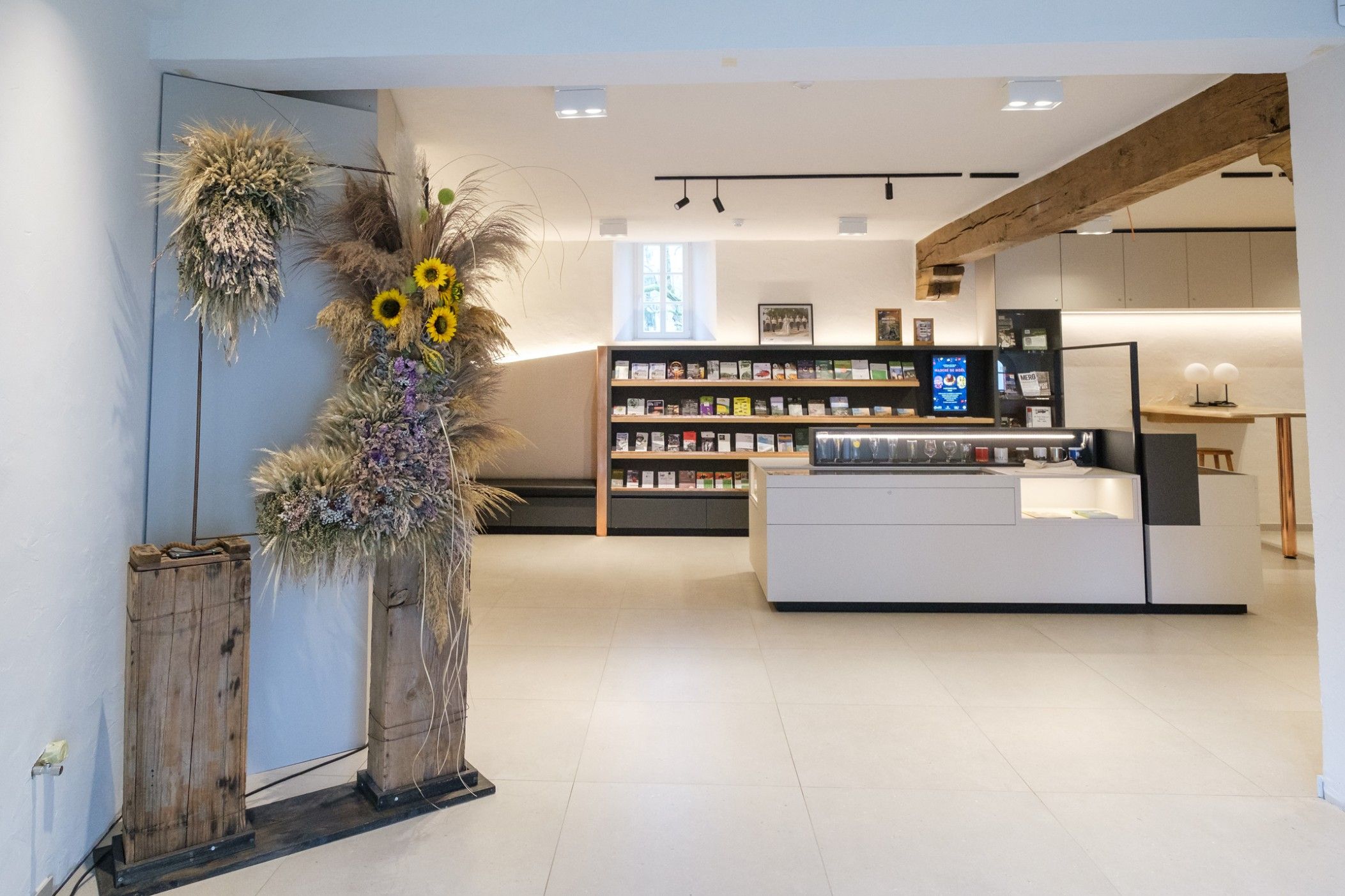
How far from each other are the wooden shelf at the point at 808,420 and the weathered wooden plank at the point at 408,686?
5.10 m

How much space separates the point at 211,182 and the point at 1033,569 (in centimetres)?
448

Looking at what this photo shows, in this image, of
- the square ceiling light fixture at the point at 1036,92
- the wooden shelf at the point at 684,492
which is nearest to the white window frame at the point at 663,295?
the wooden shelf at the point at 684,492

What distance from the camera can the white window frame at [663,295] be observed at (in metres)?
7.94

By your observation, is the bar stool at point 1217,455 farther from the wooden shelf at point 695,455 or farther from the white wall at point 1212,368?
the wooden shelf at point 695,455

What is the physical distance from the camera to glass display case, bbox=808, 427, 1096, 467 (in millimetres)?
4730

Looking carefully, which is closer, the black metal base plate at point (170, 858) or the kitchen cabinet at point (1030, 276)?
the black metal base plate at point (170, 858)

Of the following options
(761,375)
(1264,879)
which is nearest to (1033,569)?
(1264,879)

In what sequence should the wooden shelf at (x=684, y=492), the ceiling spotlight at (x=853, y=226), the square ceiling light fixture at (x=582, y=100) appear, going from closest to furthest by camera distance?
the square ceiling light fixture at (x=582, y=100) < the ceiling spotlight at (x=853, y=226) < the wooden shelf at (x=684, y=492)

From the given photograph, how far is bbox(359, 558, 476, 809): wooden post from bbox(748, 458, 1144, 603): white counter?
2501 mm

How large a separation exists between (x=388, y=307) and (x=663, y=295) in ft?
19.7

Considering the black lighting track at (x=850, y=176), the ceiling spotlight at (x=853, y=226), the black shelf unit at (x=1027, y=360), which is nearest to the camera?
the black lighting track at (x=850, y=176)

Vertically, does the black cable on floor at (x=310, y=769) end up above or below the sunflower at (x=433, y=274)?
below

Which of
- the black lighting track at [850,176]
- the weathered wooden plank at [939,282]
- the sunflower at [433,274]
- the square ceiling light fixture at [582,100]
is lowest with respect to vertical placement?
the sunflower at [433,274]

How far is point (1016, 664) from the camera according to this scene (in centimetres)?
359
